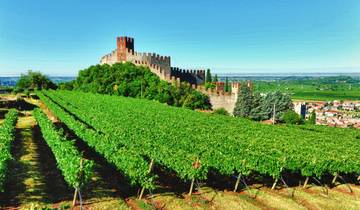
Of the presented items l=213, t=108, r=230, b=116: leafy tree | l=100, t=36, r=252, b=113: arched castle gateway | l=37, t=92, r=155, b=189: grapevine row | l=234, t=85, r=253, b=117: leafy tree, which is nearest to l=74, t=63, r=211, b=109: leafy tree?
l=100, t=36, r=252, b=113: arched castle gateway

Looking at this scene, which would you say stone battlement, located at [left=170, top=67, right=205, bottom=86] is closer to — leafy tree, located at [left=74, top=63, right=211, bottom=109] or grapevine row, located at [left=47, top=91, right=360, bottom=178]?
leafy tree, located at [left=74, top=63, right=211, bottom=109]

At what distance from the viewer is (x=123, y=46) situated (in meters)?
67.8

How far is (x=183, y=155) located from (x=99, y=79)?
2135 inches

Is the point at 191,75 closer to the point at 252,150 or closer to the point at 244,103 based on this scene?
the point at 244,103

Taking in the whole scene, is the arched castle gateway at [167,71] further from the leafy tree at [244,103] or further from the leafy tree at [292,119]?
the leafy tree at [292,119]

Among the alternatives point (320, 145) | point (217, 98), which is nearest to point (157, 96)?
point (217, 98)

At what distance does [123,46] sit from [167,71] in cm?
1287

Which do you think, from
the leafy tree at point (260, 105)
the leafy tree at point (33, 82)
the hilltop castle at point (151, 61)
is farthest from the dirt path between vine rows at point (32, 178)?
the leafy tree at point (33, 82)

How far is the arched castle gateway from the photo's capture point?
50.2 m

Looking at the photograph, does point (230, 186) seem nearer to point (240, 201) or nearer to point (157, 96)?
point (240, 201)

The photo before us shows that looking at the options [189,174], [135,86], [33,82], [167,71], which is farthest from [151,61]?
[189,174]

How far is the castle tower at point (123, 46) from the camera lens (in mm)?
67375

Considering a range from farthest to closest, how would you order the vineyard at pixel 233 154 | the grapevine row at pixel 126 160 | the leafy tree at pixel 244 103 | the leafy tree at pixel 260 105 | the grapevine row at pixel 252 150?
the leafy tree at pixel 260 105 → the leafy tree at pixel 244 103 → the grapevine row at pixel 252 150 → the vineyard at pixel 233 154 → the grapevine row at pixel 126 160

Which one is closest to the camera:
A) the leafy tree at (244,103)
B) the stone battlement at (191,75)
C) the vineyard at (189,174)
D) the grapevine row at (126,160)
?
the grapevine row at (126,160)
